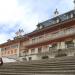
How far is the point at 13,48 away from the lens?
177 ft

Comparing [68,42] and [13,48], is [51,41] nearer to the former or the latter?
[68,42]

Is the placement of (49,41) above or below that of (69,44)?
above

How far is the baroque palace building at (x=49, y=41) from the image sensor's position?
35688 mm

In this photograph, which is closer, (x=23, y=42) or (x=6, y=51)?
(x=23, y=42)

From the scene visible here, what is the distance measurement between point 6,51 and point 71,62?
4042 cm

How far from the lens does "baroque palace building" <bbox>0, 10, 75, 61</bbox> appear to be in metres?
35.7

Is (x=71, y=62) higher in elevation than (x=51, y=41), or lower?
lower

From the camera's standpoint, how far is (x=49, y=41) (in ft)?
133

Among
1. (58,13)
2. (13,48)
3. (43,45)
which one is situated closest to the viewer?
(43,45)

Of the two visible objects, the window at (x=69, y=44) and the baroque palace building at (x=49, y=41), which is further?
the baroque palace building at (x=49, y=41)

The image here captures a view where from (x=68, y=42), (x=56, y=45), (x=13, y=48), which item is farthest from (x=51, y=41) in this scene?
(x=13, y=48)

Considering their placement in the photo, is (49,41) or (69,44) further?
(49,41)

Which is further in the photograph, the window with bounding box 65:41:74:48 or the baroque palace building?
the baroque palace building

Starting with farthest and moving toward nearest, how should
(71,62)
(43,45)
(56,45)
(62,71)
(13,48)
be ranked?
1. (13,48)
2. (43,45)
3. (56,45)
4. (71,62)
5. (62,71)
